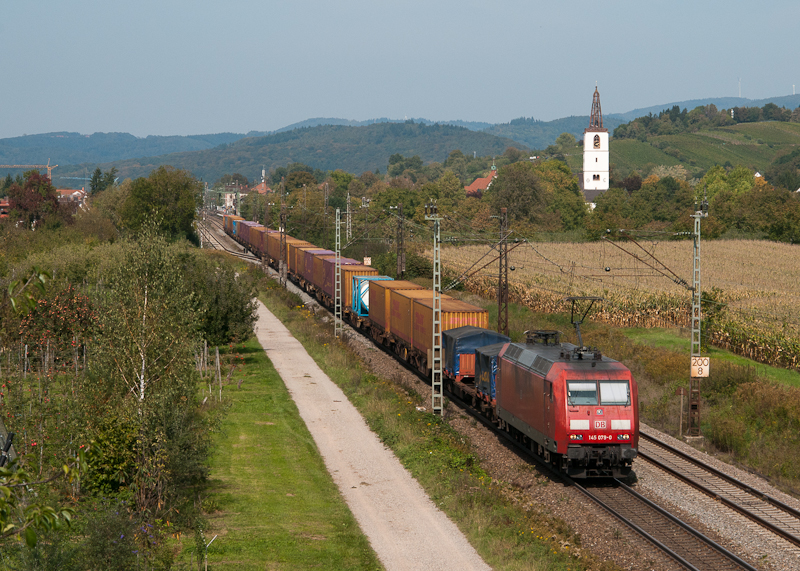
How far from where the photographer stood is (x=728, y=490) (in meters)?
21.3

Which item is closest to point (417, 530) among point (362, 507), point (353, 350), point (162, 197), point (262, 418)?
point (362, 507)

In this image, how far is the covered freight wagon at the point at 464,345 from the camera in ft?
96.6

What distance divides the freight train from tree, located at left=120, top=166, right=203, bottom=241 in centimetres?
5053

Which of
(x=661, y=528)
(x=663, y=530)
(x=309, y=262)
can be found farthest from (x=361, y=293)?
(x=663, y=530)

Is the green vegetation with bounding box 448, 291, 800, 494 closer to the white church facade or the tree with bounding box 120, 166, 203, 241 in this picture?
the tree with bounding box 120, 166, 203, 241

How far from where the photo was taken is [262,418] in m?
29.4

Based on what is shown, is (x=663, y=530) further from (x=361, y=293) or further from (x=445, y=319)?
(x=361, y=293)

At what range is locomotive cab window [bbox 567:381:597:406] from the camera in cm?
2003

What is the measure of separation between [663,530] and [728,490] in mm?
4408

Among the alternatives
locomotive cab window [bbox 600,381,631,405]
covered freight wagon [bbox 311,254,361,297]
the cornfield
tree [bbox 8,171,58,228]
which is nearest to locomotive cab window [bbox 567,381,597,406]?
locomotive cab window [bbox 600,381,631,405]

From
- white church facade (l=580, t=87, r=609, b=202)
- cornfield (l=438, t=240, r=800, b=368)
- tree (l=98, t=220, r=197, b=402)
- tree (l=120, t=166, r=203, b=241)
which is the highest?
white church facade (l=580, t=87, r=609, b=202)

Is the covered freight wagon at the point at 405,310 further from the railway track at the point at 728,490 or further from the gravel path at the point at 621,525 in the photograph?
the railway track at the point at 728,490

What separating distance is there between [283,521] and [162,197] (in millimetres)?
70399

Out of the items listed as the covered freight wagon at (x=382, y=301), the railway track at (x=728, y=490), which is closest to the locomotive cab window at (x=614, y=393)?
the railway track at (x=728, y=490)
